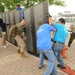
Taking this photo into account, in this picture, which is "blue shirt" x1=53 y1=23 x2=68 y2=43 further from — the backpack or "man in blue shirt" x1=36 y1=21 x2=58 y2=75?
the backpack

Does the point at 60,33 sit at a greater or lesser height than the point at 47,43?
greater

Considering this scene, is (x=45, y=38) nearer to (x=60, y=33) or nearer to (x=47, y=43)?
(x=47, y=43)

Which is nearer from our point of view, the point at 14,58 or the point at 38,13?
the point at 38,13

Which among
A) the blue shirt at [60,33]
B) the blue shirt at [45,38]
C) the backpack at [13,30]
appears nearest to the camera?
the blue shirt at [45,38]

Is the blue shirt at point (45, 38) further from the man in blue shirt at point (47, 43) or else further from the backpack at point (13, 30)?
the backpack at point (13, 30)

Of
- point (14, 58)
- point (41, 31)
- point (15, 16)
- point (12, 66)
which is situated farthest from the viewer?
point (15, 16)

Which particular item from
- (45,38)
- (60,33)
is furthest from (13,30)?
(45,38)

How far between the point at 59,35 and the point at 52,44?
366 millimetres

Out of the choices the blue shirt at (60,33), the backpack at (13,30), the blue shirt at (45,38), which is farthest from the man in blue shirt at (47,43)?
the backpack at (13,30)

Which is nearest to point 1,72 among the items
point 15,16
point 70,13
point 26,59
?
point 26,59

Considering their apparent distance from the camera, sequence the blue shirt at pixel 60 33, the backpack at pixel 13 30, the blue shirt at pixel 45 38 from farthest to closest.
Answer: the backpack at pixel 13 30 → the blue shirt at pixel 60 33 → the blue shirt at pixel 45 38

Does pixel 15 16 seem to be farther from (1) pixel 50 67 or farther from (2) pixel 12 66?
(1) pixel 50 67

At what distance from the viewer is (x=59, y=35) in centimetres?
664

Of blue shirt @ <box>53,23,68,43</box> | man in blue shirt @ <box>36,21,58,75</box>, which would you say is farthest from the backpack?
man in blue shirt @ <box>36,21,58,75</box>
